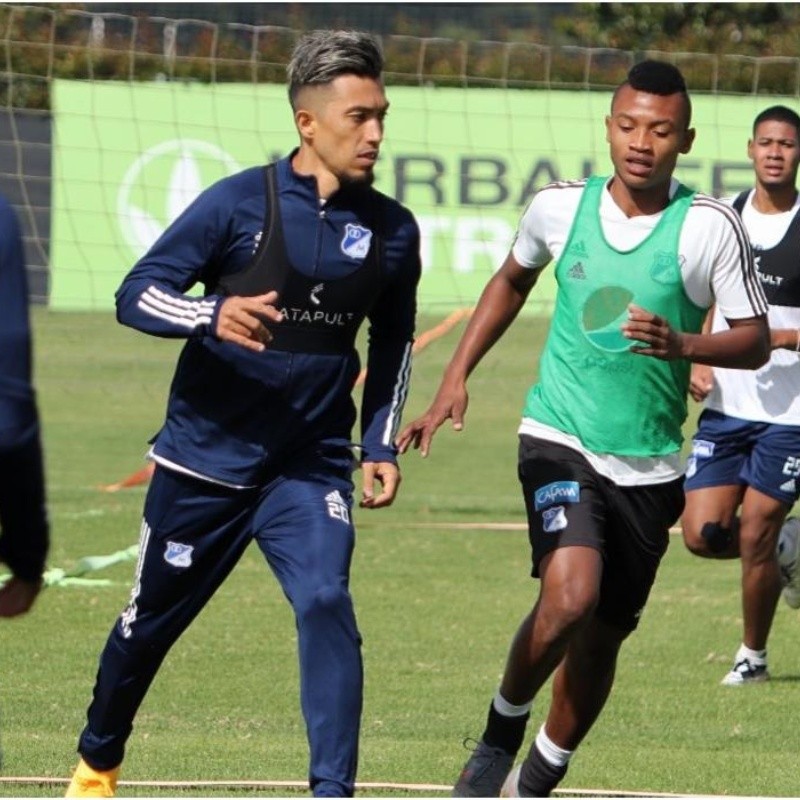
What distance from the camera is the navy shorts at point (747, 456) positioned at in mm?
10398

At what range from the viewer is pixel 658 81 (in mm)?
7203

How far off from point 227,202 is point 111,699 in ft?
5.51

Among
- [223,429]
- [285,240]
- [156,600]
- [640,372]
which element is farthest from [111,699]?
[640,372]

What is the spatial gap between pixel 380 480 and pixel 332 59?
4.53ft

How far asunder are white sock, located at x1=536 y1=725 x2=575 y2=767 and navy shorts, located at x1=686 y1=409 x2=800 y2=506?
3323mm

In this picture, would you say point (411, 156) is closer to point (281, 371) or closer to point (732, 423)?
point (732, 423)

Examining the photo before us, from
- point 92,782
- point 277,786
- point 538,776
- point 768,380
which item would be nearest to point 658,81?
point 538,776

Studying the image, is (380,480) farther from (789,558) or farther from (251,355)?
(789,558)

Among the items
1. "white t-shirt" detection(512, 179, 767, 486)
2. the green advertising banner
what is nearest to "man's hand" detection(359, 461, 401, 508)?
"white t-shirt" detection(512, 179, 767, 486)

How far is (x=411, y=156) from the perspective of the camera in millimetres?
22672

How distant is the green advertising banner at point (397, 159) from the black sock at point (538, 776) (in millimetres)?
14521

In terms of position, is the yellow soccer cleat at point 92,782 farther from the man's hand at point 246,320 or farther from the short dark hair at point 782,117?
the short dark hair at point 782,117

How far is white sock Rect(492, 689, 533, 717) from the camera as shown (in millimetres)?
7402

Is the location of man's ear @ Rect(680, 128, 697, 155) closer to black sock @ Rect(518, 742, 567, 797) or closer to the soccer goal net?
black sock @ Rect(518, 742, 567, 797)
